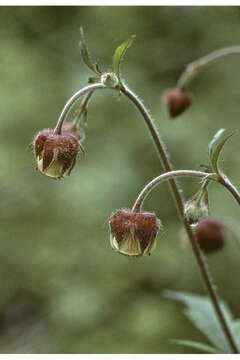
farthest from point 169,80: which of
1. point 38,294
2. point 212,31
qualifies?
point 38,294

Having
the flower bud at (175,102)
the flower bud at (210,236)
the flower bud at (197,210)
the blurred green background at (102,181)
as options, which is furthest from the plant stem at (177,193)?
the blurred green background at (102,181)

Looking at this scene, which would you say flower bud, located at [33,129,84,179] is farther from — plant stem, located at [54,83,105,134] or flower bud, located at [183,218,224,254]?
flower bud, located at [183,218,224,254]

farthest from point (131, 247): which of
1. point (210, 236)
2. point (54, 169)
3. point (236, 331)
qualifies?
point (236, 331)

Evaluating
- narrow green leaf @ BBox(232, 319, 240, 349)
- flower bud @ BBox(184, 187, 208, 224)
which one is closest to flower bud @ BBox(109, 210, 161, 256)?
flower bud @ BBox(184, 187, 208, 224)

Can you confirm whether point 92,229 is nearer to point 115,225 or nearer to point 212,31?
point 212,31

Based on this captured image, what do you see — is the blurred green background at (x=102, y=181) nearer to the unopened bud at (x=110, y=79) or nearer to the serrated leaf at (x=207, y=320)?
the serrated leaf at (x=207, y=320)

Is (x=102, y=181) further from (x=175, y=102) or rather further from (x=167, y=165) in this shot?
(x=167, y=165)
